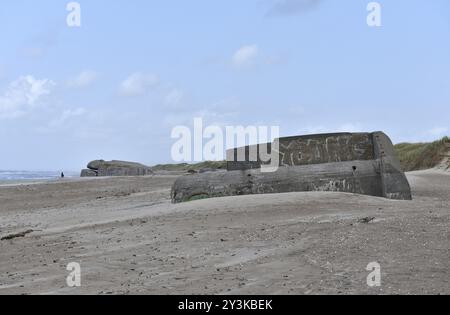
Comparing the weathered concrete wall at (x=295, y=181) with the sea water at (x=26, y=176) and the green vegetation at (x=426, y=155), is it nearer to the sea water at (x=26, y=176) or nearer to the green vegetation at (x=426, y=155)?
the green vegetation at (x=426, y=155)

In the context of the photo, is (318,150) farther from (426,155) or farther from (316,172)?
(426,155)

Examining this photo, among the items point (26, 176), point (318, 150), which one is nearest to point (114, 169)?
point (26, 176)

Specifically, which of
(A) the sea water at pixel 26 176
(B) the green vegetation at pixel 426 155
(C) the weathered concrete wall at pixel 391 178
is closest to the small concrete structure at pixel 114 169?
(A) the sea water at pixel 26 176

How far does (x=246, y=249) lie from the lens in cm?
634

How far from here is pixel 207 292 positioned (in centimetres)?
443

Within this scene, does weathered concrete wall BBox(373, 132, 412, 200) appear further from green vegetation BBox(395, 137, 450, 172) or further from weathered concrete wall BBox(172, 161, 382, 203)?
green vegetation BBox(395, 137, 450, 172)

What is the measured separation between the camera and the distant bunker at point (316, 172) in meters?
12.0

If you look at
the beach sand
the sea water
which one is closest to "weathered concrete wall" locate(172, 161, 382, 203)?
the beach sand

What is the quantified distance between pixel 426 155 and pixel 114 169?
25989mm

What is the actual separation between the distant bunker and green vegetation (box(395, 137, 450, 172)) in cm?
1908

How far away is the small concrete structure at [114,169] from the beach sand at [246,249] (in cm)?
3516

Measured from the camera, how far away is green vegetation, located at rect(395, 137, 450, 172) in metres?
30.4
